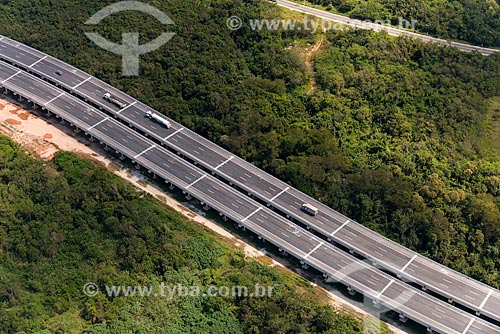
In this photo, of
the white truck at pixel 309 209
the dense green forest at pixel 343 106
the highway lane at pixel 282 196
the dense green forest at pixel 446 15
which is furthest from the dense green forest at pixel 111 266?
the dense green forest at pixel 446 15

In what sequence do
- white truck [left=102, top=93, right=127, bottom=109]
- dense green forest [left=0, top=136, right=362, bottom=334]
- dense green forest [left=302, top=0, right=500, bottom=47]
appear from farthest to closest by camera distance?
dense green forest [left=302, top=0, right=500, bottom=47] → white truck [left=102, top=93, right=127, bottom=109] → dense green forest [left=0, top=136, right=362, bottom=334]

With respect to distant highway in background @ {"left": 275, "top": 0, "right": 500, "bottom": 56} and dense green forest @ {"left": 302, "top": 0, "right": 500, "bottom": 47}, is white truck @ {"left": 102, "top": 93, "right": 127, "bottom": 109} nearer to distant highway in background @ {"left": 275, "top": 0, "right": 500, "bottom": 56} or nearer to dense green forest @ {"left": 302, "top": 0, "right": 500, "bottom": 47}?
distant highway in background @ {"left": 275, "top": 0, "right": 500, "bottom": 56}

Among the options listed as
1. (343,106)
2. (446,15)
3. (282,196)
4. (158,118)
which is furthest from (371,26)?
(282,196)

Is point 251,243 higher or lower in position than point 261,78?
lower

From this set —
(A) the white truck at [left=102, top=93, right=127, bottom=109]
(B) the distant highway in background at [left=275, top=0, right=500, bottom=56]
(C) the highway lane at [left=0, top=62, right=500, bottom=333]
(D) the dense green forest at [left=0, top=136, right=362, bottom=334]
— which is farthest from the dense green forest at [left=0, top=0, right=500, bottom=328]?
(D) the dense green forest at [left=0, top=136, right=362, bottom=334]

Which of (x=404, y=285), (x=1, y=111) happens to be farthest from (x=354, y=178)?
(x=1, y=111)

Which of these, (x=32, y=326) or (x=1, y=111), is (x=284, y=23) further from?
(x=32, y=326)

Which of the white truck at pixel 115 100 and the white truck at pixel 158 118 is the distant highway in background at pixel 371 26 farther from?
the white truck at pixel 115 100
